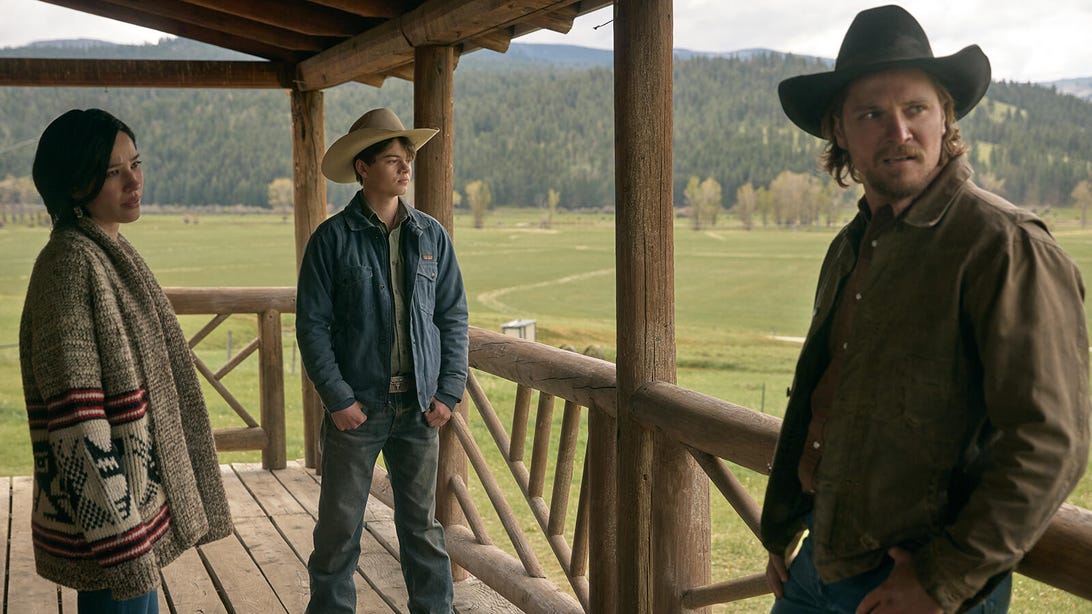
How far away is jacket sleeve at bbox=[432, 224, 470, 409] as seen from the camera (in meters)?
2.86

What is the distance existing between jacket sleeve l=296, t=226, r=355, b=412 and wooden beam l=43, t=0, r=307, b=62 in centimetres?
214

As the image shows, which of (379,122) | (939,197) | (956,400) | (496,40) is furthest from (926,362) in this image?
(496,40)

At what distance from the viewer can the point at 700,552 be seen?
2.48 metres

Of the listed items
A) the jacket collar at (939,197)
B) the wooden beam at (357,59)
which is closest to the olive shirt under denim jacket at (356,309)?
the wooden beam at (357,59)

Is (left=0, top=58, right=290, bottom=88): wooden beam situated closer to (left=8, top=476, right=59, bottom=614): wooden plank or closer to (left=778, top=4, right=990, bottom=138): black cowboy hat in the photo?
(left=8, top=476, right=59, bottom=614): wooden plank

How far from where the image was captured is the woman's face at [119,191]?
1920 mm

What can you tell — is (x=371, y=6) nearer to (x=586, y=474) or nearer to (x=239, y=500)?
(x=586, y=474)

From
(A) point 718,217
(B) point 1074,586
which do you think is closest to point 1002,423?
(B) point 1074,586

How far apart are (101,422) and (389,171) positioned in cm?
118

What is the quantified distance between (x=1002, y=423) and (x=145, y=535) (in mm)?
1539

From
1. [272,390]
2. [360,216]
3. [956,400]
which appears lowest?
[272,390]

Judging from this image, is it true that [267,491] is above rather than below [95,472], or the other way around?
below

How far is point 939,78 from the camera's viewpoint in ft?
4.18

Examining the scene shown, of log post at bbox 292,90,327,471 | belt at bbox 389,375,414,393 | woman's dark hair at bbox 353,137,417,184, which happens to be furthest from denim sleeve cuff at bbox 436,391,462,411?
log post at bbox 292,90,327,471
